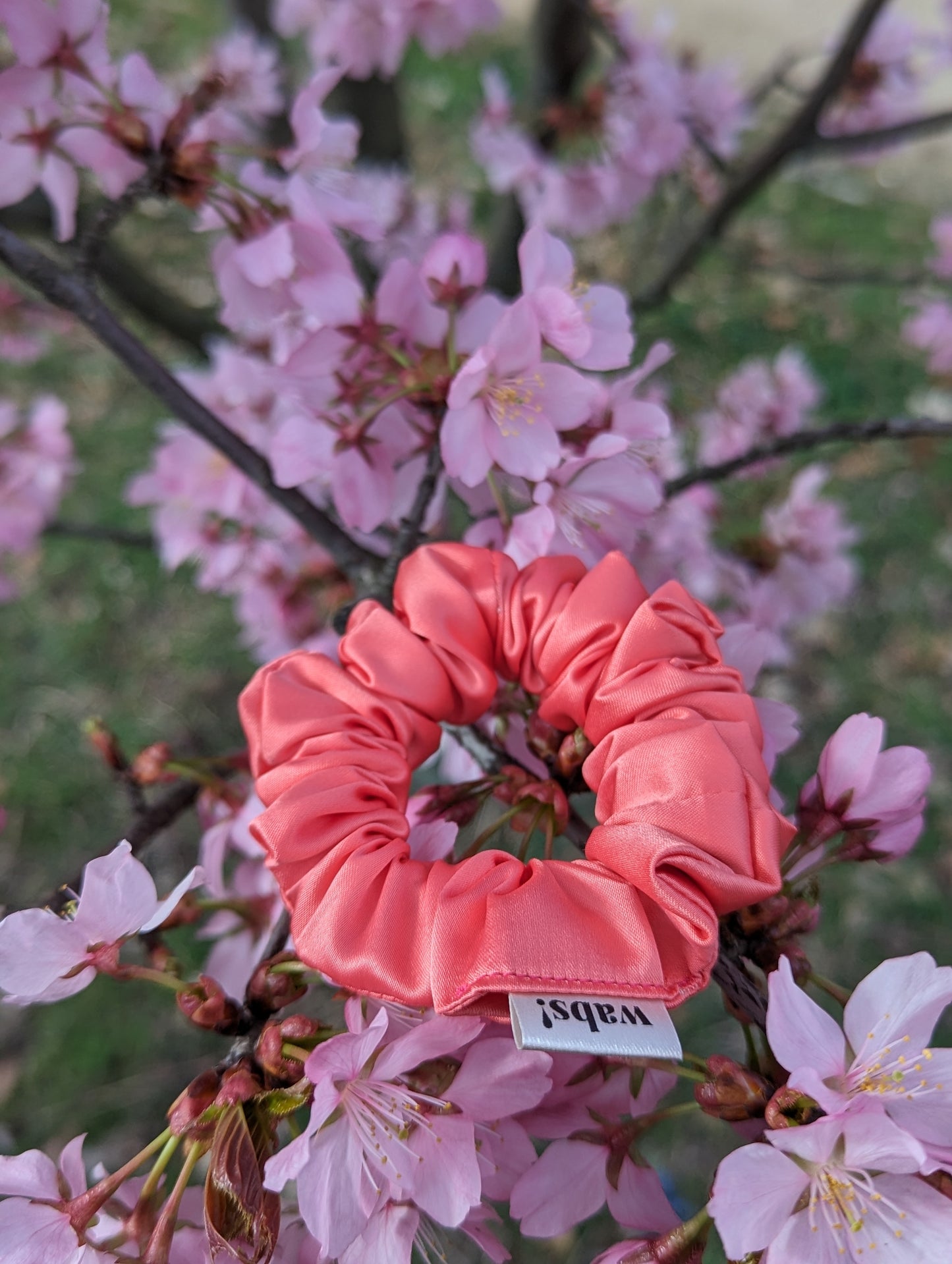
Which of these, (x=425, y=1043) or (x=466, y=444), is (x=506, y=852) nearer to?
(x=425, y=1043)

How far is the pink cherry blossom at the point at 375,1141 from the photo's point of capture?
14.9 inches

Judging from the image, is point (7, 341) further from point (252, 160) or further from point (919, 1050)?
point (919, 1050)

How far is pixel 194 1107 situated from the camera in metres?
0.41

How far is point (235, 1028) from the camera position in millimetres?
451

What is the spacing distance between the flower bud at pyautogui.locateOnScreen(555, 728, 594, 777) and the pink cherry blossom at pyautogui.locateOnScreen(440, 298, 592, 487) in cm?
18

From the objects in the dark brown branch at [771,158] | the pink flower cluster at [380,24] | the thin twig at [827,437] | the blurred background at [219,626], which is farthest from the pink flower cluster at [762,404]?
the pink flower cluster at [380,24]

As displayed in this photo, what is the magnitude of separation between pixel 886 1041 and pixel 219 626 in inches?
66.8

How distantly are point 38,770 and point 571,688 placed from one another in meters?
1.51

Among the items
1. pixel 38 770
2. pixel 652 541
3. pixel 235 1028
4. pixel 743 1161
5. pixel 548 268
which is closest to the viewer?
pixel 743 1161

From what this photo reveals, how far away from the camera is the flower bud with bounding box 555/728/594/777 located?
0.51m

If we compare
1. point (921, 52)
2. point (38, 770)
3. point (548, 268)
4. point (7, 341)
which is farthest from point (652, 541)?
point (7, 341)

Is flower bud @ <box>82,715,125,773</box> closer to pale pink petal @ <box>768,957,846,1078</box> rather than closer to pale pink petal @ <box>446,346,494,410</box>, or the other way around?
pale pink petal @ <box>446,346,494,410</box>

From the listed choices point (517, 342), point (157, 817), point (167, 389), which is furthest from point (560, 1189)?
point (167, 389)

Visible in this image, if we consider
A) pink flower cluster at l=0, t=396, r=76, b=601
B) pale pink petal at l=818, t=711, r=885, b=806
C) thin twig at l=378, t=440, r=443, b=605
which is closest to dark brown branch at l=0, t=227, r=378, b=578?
thin twig at l=378, t=440, r=443, b=605
